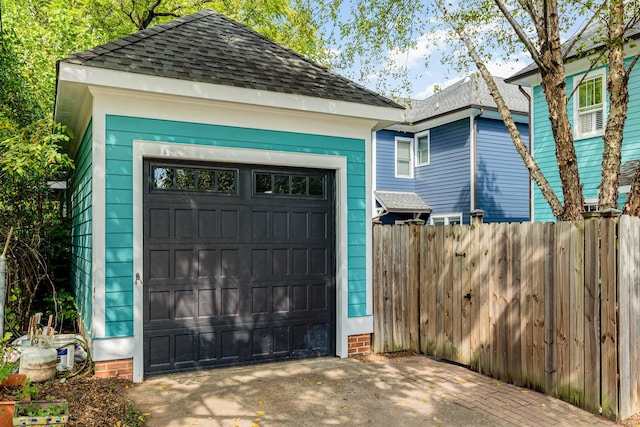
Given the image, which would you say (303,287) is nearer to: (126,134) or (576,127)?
(126,134)

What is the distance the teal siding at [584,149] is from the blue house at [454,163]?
2.59 m

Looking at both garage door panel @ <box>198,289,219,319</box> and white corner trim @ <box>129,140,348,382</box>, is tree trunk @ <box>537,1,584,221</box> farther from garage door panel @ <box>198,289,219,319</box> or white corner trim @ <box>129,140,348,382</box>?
garage door panel @ <box>198,289,219,319</box>

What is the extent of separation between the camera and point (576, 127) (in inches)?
417

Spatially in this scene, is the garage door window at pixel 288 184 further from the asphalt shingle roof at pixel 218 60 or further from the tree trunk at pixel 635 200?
the tree trunk at pixel 635 200

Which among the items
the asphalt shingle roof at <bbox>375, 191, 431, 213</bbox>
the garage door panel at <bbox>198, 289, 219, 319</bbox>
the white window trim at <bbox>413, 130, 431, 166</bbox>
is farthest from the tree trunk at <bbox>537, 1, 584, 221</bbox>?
the white window trim at <bbox>413, 130, 431, 166</bbox>

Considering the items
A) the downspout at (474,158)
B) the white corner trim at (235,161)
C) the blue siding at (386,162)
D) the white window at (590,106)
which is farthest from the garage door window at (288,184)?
the blue siding at (386,162)

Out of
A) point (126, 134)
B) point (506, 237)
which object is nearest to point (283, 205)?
point (126, 134)

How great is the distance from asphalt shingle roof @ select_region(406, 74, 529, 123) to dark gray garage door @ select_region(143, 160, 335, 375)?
31.4 feet

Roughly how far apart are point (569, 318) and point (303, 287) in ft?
9.48

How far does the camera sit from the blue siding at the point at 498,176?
14359 millimetres

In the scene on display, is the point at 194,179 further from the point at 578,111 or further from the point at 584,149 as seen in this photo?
the point at 578,111

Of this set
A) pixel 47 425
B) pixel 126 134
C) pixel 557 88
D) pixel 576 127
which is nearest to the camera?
pixel 47 425

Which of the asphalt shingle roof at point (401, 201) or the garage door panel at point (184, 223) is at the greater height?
the asphalt shingle roof at point (401, 201)

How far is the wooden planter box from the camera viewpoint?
3123mm
